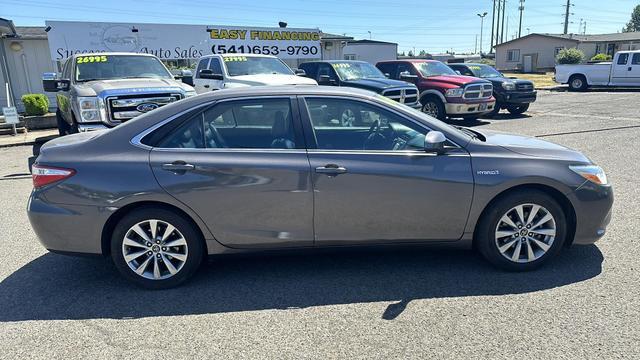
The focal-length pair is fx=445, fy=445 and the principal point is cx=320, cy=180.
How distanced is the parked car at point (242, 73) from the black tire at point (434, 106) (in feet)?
13.3

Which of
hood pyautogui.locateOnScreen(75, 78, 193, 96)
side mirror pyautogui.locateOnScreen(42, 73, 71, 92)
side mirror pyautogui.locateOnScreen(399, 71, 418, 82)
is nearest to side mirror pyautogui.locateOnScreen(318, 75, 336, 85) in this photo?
side mirror pyautogui.locateOnScreen(399, 71, 418, 82)

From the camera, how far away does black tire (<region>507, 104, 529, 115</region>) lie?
1505cm

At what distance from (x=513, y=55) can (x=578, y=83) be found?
2776cm

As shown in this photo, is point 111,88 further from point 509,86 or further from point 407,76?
point 509,86

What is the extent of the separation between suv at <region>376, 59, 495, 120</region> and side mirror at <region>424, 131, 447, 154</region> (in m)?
9.50

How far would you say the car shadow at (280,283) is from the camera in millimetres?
3395

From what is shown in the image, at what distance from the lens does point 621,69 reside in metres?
23.5

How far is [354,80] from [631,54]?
19455mm

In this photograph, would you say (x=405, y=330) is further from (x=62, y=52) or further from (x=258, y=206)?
(x=62, y=52)

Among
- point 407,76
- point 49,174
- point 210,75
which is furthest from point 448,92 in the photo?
point 49,174

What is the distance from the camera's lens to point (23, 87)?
15.8 metres

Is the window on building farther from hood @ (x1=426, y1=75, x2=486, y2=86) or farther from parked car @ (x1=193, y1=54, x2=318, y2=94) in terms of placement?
parked car @ (x1=193, y1=54, x2=318, y2=94)

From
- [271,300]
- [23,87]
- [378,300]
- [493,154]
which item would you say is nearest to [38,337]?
[271,300]

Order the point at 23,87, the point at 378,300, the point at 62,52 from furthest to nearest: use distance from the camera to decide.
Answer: the point at 23,87 → the point at 62,52 → the point at 378,300
